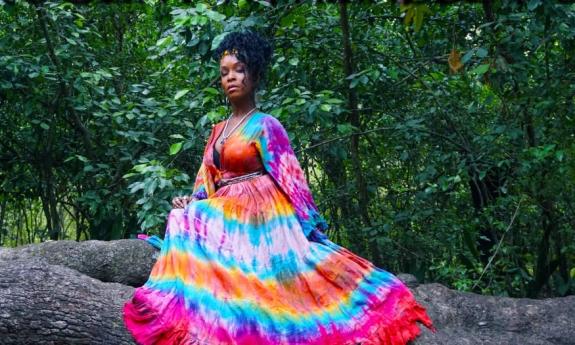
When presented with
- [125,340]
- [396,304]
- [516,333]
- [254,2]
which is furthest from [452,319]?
[254,2]

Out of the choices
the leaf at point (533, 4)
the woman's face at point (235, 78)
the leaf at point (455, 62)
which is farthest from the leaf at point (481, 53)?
the woman's face at point (235, 78)

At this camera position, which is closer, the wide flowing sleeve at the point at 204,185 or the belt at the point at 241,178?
the belt at the point at 241,178

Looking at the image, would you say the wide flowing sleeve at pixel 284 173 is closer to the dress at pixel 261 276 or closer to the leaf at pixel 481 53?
the dress at pixel 261 276

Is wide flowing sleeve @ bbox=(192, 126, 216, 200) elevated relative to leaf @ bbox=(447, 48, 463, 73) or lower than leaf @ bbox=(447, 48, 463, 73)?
lower

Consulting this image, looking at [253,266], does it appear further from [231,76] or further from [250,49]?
[250,49]

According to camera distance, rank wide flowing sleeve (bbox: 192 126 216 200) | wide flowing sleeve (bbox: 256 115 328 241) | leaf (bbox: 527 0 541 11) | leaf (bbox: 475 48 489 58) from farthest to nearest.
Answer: leaf (bbox: 475 48 489 58) → leaf (bbox: 527 0 541 11) → wide flowing sleeve (bbox: 192 126 216 200) → wide flowing sleeve (bbox: 256 115 328 241)

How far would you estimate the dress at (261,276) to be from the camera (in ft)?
12.6

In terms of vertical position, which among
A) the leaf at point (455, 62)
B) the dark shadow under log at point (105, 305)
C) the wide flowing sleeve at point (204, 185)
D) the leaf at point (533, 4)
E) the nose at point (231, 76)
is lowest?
the dark shadow under log at point (105, 305)

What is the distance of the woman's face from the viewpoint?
14.3 feet

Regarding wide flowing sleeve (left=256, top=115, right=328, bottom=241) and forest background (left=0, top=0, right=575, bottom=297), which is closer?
wide flowing sleeve (left=256, top=115, right=328, bottom=241)

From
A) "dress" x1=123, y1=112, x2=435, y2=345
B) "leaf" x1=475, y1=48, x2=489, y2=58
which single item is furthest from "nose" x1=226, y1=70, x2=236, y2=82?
"leaf" x1=475, y1=48, x2=489, y2=58

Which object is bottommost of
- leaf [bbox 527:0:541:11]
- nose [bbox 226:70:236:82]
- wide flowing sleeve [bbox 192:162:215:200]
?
wide flowing sleeve [bbox 192:162:215:200]

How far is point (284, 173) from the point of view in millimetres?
4383

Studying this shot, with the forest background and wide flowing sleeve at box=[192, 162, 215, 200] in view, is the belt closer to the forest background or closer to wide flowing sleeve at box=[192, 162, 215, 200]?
wide flowing sleeve at box=[192, 162, 215, 200]
